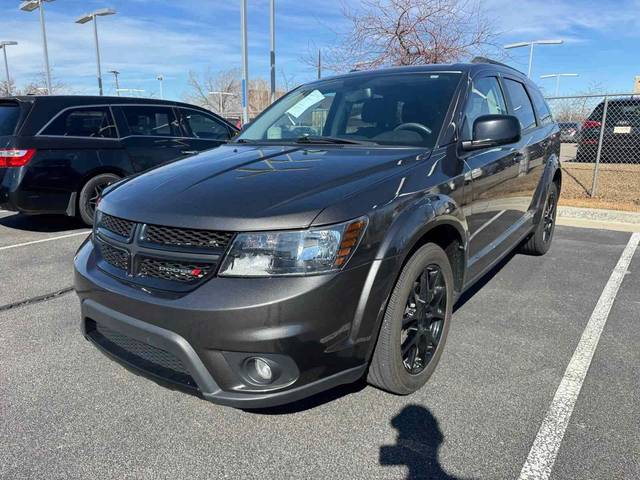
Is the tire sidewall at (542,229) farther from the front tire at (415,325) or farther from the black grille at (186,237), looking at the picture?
the black grille at (186,237)

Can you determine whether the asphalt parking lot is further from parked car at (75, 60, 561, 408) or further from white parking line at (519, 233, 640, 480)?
parked car at (75, 60, 561, 408)

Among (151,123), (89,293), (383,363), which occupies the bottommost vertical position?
(383,363)

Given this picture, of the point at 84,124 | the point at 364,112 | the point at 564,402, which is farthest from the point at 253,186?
the point at 84,124

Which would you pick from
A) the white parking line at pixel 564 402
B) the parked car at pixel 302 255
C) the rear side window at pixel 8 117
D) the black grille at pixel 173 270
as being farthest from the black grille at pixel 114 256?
the rear side window at pixel 8 117

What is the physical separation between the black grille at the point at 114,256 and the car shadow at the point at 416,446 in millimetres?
1487

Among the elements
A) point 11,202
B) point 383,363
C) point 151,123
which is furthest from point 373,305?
point 151,123

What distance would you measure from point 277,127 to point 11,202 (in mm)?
4280

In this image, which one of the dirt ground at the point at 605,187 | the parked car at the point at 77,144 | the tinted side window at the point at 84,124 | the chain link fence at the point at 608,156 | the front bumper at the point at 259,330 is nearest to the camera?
the front bumper at the point at 259,330

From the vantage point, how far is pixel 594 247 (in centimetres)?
590

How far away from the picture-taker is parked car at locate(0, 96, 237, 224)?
605 centimetres

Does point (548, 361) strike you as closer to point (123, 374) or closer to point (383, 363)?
point (383, 363)

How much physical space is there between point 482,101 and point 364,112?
0.85 metres

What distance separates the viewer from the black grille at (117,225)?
Answer: 2.33 metres

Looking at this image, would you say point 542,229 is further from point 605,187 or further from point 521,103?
point 605,187
